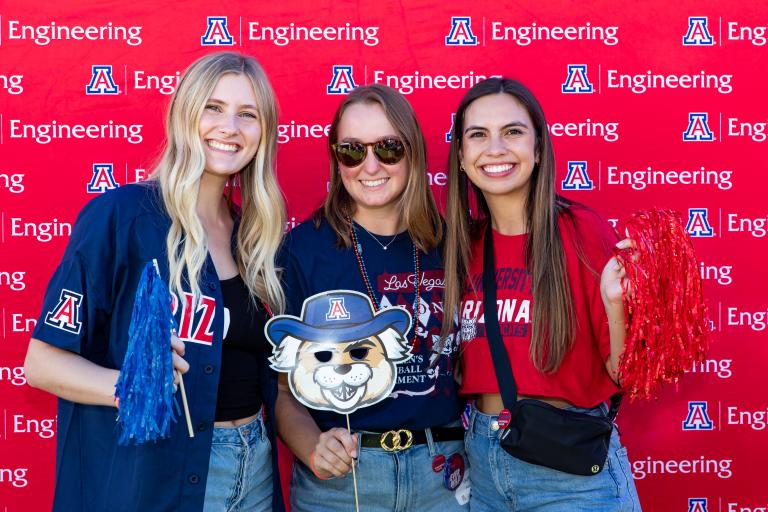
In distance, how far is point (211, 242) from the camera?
2.39m

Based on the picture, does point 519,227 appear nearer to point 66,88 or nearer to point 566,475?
point 566,475

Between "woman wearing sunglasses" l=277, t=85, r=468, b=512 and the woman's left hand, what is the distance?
0.55 meters

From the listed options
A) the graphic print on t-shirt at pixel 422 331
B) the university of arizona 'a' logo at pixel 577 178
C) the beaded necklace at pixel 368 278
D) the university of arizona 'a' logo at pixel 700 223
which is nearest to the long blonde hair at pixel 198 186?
the beaded necklace at pixel 368 278

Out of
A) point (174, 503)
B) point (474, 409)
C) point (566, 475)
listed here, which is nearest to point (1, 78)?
point (174, 503)

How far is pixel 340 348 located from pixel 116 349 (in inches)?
23.6

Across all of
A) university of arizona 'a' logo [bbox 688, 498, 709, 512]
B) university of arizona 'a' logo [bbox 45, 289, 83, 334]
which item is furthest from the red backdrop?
university of arizona 'a' logo [bbox 45, 289, 83, 334]

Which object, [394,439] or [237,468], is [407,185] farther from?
[237,468]

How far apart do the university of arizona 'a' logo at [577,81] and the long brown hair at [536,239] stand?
94cm

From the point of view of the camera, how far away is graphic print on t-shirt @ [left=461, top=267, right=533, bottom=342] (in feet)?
7.73

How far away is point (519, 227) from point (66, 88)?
1958mm

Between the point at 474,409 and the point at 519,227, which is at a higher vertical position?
the point at 519,227

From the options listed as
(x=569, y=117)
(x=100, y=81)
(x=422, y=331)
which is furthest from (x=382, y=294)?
(x=100, y=81)

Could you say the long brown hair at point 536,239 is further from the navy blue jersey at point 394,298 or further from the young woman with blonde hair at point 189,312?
the young woman with blonde hair at point 189,312

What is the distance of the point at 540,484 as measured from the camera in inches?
89.0
